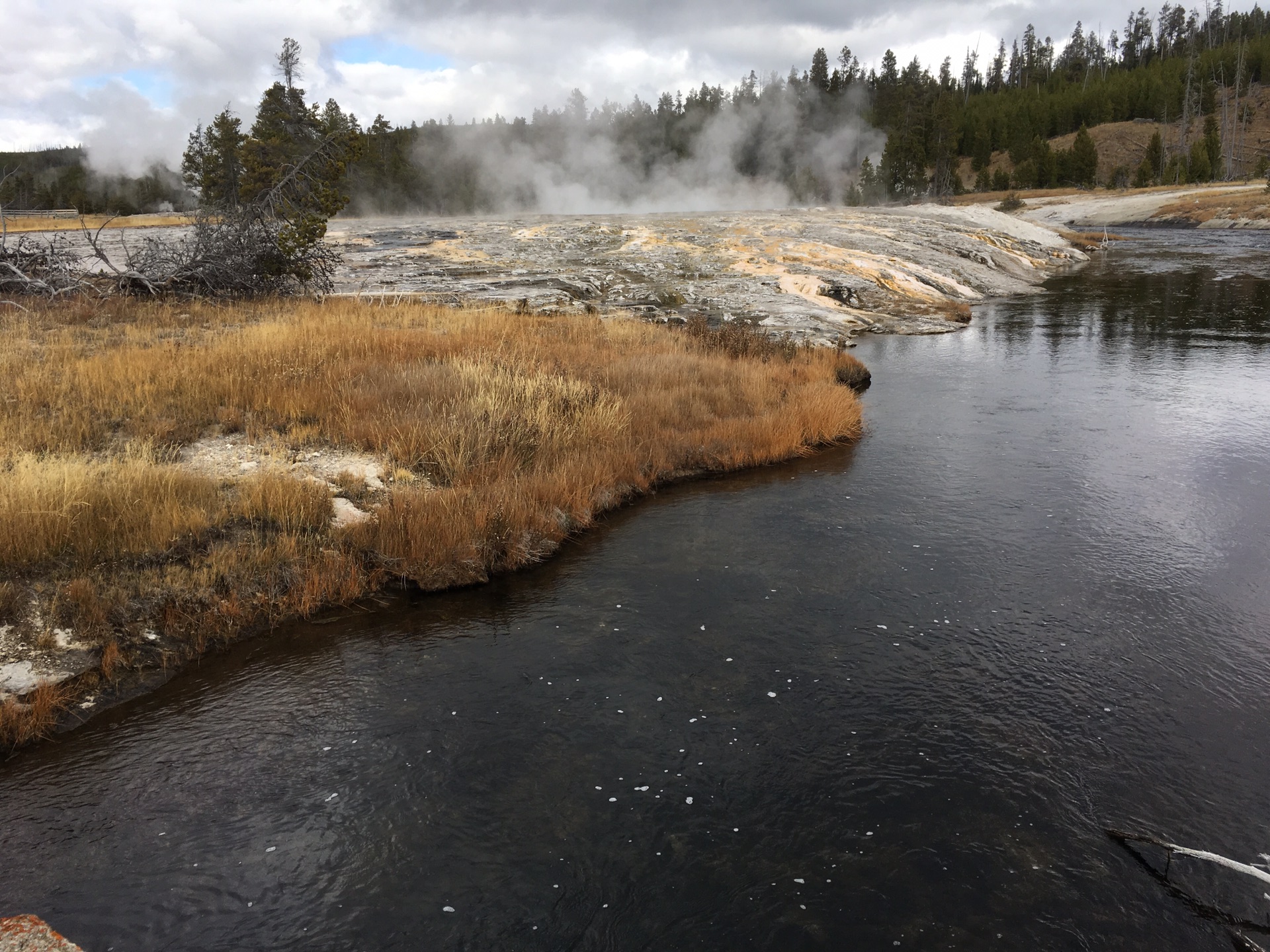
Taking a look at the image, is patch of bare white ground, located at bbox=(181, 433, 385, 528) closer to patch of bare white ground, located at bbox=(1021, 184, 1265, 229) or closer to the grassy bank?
the grassy bank

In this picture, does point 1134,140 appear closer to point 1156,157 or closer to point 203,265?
point 1156,157

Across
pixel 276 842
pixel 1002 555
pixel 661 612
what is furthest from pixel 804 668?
pixel 276 842

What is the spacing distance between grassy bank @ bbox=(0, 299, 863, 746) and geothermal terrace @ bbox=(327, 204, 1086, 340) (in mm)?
5295

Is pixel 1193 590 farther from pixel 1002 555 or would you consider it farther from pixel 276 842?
pixel 276 842

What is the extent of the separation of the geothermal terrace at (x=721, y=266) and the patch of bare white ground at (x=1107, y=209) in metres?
25.4

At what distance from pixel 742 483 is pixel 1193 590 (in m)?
4.52

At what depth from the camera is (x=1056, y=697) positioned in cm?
529

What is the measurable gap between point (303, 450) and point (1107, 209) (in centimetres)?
Result: 6340

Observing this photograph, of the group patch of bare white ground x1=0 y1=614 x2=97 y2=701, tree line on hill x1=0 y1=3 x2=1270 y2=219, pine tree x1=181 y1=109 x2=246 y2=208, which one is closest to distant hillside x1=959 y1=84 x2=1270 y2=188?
tree line on hill x1=0 y1=3 x2=1270 y2=219

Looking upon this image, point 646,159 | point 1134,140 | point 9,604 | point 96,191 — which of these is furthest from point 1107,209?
point 96,191

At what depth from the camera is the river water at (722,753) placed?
3795mm

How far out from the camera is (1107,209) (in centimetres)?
5688

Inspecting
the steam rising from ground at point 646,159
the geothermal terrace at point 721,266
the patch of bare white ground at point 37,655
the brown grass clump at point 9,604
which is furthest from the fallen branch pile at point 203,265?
the steam rising from ground at point 646,159

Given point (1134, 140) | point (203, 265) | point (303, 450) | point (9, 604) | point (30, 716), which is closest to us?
point (30, 716)
